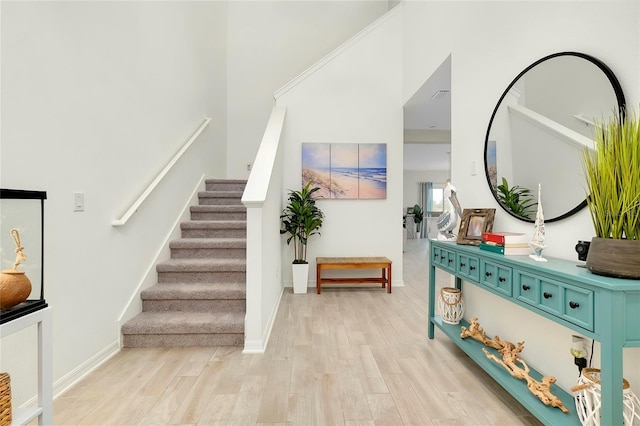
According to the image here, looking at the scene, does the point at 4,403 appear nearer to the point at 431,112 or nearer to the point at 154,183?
the point at 154,183

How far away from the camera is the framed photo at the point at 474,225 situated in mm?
2143

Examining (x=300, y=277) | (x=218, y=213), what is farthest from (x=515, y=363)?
(x=218, y=213)

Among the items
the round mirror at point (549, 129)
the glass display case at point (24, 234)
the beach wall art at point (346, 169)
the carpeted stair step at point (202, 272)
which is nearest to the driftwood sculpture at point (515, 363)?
the round mirror at point (549, 129)

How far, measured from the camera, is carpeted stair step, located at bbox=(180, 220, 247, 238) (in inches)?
139

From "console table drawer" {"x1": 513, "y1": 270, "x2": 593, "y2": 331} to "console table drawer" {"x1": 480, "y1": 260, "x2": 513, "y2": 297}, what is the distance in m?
0.06

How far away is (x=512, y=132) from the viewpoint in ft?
6.66

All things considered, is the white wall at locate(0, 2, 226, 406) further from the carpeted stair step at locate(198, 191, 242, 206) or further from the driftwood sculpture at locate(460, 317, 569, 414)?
the driftwood sculpture at locate(460, 317, 569, 414)

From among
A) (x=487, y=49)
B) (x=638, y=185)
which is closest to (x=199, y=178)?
(x=487, y=49)

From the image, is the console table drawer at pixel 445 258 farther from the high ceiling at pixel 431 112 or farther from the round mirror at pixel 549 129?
the high ceiling at pixel 431 112

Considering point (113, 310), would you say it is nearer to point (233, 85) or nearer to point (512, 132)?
point (512, 132)

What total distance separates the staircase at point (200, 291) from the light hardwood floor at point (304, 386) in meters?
0.12

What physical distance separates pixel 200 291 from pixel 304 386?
51.5 inches

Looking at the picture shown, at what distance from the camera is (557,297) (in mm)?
1310

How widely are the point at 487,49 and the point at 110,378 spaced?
11.5ft
